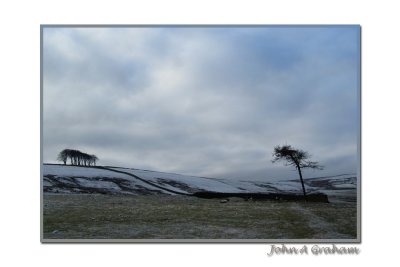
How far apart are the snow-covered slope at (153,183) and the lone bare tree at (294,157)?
313 mm

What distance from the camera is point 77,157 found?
20.7 ft

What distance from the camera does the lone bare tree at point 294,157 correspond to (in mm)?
6270

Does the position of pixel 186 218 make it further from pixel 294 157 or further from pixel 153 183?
pixel 294 157

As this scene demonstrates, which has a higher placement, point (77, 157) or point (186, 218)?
point (77, 157)

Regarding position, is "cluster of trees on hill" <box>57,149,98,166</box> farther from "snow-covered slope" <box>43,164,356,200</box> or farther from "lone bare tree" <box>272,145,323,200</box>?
"lone bare tree" <box>272,145,323,200</box>

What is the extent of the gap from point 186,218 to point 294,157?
2.16 metres

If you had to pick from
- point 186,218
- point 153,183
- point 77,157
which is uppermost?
point 77,157

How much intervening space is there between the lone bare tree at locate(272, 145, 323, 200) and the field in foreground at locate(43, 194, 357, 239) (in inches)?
28.5

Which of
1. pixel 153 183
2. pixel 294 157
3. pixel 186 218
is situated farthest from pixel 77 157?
pixel 294 157

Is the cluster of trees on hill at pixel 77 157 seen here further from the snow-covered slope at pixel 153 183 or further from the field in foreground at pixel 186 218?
the field in foreground at pixel 186 218

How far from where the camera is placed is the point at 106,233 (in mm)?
6117

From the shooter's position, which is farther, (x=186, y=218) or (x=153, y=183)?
(x=153, y=183)

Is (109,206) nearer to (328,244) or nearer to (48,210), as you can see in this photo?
(48,210)

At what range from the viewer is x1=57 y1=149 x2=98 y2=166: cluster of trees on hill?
20.5ft
